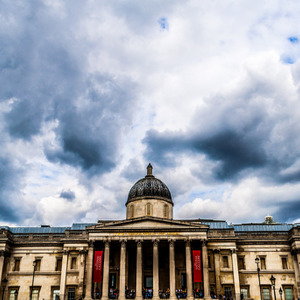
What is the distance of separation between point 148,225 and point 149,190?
891 centimetres

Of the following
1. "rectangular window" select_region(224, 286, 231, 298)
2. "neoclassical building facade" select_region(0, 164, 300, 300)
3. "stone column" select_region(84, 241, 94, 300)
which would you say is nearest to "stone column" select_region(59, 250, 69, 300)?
"neoclassical building facade" select_region(0, 164, 300, 300)

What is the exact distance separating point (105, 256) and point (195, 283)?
44.0ft

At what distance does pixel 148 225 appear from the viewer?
160 feet

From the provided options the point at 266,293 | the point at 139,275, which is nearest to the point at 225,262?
the point at 266,293

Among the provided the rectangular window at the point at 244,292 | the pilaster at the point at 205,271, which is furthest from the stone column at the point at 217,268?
the rectangular window at the point at 244,292

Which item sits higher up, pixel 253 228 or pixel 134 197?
pixel 134 197

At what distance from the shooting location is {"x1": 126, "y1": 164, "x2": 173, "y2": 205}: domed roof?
5641 cm

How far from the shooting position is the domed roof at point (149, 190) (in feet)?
185

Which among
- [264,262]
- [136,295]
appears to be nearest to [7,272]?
[136,295]

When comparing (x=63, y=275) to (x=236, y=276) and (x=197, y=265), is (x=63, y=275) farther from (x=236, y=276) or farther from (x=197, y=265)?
(x=236, y=276)

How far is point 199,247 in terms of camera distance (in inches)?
1996

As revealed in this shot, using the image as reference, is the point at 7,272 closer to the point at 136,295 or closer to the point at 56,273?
the point at 56,273

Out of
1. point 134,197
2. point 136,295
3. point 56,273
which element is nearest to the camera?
point 136,295

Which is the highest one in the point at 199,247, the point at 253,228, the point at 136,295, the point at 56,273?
the point at 253,228
